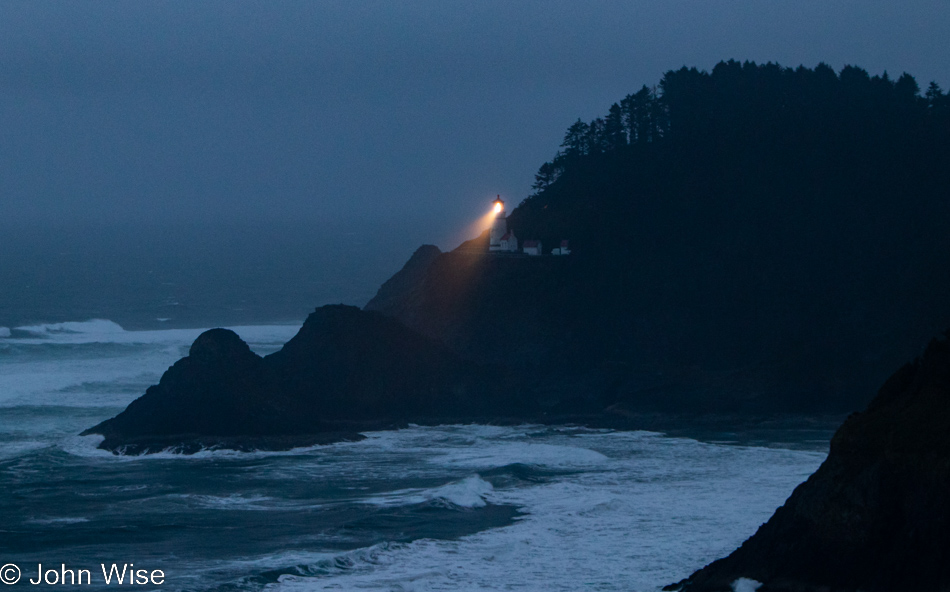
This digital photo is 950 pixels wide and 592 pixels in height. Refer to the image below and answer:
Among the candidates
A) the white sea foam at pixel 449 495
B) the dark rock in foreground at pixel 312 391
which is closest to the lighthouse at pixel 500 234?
the dark rock in foreground at pixel 312 391

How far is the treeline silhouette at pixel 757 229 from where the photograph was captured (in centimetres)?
5750

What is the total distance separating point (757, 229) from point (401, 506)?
120ft

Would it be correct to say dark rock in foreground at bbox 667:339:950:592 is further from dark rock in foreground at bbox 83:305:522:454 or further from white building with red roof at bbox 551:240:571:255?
white building with red roof at bbox 551:240:571:255

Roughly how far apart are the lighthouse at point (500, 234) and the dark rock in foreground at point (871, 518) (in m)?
40.7

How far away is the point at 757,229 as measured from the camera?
64.3 metres

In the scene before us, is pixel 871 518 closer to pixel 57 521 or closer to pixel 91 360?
pixel 57 521

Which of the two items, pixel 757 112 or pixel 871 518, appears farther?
pixel 757 112

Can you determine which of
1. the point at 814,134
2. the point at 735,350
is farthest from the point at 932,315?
the point at 814,134

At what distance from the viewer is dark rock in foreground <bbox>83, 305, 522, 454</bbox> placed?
144 feet

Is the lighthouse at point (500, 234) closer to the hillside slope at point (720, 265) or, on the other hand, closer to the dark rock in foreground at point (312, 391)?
the hillside slope at point (720, 265)

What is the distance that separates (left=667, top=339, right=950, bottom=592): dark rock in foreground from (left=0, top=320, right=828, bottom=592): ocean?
3.17 metres

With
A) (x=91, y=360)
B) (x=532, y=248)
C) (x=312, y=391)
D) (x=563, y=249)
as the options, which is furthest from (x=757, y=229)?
(x=91, y=360)

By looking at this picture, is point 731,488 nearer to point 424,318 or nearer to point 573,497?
point 573,497

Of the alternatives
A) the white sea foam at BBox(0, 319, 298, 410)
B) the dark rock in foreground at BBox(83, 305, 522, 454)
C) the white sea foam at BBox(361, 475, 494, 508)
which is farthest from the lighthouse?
the white sea foam at BBox(361, 475, 494, 508)
